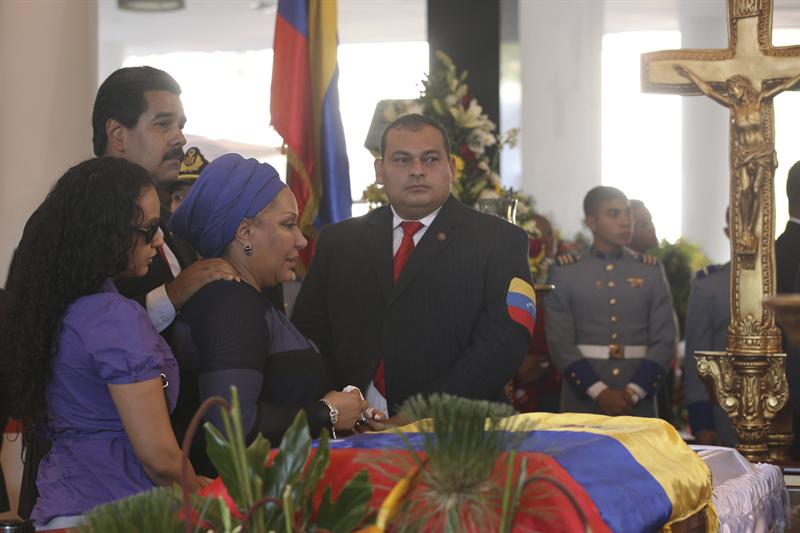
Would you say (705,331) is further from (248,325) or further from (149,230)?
(149,230)

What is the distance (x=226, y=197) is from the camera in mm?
2291

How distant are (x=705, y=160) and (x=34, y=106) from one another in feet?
29.0

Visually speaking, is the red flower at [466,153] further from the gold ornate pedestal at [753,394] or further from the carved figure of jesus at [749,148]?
the gold ornate pedestal at [753,394]

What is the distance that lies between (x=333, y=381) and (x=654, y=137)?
34.8ft

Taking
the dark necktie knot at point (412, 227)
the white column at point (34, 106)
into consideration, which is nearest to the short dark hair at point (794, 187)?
the dark necktie knot at point (412, 227)

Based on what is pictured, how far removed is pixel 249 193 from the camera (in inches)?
90.3

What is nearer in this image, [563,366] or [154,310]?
[154,310]

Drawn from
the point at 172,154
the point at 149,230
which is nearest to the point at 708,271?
the point at 172,154

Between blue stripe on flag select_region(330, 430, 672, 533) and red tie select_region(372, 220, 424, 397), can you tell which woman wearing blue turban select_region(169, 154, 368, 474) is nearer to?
blue stripe on flag select_region(330, 430, 672, 533)

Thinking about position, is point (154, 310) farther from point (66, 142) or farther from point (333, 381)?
point (66, 142)

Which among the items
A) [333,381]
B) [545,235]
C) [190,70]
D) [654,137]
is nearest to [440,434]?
[333,381]

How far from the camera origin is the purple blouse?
6.66 feet

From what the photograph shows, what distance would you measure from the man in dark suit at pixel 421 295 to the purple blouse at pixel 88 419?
3.93 ft

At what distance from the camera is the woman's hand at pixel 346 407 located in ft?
7.48
